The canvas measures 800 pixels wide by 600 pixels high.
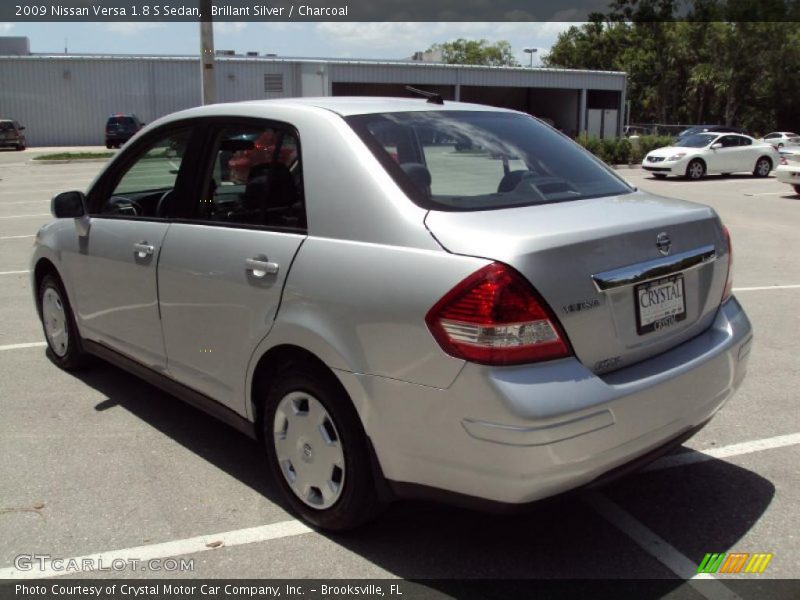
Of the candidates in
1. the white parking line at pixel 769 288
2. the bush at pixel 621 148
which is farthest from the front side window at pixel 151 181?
the bush at pixel 621 148

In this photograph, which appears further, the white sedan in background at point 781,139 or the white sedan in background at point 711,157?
the white sedan in background at point 781,139

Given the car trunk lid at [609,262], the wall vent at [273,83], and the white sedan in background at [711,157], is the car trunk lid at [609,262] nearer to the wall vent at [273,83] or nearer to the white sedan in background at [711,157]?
the white sedan in background at [711,157]

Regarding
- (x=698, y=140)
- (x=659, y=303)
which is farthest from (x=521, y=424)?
(x=698, y=140)

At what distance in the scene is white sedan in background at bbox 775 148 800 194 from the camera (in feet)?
59.0

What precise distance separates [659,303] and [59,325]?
408 cm

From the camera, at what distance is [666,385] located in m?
3.00

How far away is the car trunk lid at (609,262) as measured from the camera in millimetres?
2762

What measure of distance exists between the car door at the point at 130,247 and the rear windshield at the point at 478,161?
1293 mm

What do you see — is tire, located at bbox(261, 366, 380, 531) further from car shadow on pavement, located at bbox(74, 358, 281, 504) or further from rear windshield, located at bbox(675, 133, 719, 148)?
rear windshield, located at bbox(675, 133, 719, 148)

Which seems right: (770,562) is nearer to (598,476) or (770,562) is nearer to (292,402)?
(598,476)

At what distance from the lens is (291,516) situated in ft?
11.7

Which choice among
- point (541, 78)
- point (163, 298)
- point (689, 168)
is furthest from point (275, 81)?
point (163, 298)

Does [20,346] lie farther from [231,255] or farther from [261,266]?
[261,266]

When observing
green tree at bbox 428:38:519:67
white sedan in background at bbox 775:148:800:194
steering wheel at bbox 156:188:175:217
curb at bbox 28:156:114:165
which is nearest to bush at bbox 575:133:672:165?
white sedan in background at bbox 775:148:800:194
